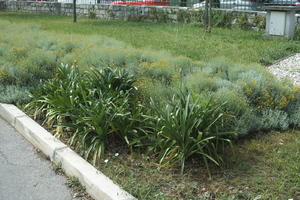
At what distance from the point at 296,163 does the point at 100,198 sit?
196 cm

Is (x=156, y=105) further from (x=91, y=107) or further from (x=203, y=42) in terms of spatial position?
(x=203, y=42)

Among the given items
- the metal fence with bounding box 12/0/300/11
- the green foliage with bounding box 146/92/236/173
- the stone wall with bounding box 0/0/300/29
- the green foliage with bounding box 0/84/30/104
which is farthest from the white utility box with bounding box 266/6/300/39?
the green foliage with bounding box 146/92/236/173

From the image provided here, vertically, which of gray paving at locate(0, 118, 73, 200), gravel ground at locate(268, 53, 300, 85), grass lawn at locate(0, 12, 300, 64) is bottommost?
gray paving at locate(0, 118, 73, 200)

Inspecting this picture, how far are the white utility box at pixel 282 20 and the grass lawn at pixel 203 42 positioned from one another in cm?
42

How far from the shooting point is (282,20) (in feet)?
37.9

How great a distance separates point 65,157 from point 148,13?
14251mm

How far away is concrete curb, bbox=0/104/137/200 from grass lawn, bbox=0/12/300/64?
4.15m

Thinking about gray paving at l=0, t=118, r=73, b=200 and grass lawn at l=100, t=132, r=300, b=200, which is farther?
gray paving at l=0, t=118, r=73, b=200

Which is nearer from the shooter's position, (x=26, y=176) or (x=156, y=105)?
(x=26, y=176)

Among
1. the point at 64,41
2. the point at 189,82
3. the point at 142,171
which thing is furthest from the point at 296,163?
the point at 64,41

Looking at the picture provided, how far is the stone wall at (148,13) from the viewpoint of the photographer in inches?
559

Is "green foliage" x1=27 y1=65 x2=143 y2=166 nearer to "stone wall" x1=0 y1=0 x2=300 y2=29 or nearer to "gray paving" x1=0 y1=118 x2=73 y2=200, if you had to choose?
"gray paving" x1=0 y1=118 x2=73 y2=200

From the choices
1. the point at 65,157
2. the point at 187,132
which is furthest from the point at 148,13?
the point at 187,132

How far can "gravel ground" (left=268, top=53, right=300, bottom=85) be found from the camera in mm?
7848
